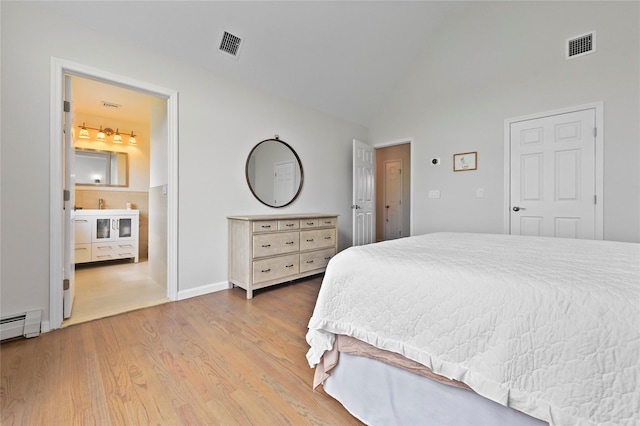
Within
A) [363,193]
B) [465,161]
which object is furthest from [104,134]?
[465,161]

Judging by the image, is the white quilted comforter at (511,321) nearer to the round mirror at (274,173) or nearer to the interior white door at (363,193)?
the round mirror at (274,173)

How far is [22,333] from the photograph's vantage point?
1.87 m

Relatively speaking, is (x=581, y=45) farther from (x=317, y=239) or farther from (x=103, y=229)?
(x=103, y=229)

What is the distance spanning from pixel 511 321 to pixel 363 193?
3674 mm

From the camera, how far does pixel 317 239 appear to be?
337 cm

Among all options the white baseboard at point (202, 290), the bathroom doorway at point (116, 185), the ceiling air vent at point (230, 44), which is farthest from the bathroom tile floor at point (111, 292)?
the ceiling air vent at point (230, 44)

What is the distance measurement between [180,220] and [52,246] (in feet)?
2.99

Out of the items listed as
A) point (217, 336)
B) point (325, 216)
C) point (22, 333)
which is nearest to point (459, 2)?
point (325, 216)

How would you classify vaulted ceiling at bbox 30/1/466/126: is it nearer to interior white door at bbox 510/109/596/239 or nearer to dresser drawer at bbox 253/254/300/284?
interior white door at bbox 510/109/596/239

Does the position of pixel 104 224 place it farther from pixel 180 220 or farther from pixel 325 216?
pixel 325 216

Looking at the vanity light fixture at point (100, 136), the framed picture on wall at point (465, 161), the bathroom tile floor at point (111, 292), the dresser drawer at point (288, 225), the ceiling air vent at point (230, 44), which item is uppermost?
the ceiling air vent at point (230, 44)

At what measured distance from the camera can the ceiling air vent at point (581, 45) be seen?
2.81 m

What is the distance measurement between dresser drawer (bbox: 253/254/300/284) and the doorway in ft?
12.0

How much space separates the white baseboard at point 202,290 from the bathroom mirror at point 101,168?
3258 millimetres
